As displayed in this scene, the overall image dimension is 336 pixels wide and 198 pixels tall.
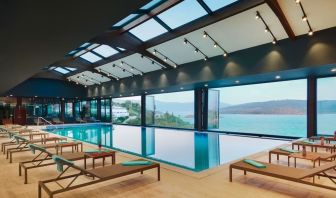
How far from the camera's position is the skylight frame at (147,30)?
819 centimetres

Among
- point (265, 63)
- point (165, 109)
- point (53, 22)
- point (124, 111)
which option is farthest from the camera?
point (124, 111)

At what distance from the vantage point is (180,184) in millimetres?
3609

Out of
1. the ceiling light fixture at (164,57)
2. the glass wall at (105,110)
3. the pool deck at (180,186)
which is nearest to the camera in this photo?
the pool deck at (180,186)

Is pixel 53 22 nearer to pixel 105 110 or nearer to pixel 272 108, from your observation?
pixel 105 110

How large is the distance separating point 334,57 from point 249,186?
5.18 meters

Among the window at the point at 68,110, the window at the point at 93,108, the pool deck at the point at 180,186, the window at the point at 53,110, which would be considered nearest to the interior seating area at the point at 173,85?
the pool deck at the point at 180,186

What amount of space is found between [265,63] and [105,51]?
7856 millimetres

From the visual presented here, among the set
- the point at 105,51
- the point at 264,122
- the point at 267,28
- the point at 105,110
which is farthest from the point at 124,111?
the point at 264,122

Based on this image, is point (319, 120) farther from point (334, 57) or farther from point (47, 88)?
point (47, 88)

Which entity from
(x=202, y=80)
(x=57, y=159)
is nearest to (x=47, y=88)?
(x=202, y=80)

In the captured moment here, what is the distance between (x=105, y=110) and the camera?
19.7 metres

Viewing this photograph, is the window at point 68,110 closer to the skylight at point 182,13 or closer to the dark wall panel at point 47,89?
the dark wall panel at point 47,89

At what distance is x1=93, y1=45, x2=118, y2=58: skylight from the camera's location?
36.0ft

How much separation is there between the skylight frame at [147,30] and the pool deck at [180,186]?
226 inches
